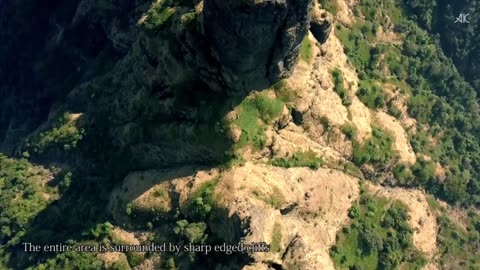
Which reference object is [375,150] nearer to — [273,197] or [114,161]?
[273,197]

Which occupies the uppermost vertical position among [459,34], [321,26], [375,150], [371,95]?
[321,26]

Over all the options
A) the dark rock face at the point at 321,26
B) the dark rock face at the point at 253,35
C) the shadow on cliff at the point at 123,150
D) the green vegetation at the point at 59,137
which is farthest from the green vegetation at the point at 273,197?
the green vegetation at the point at 59,137

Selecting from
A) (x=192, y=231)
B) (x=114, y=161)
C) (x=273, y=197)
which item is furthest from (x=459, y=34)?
(x=114, y=161)

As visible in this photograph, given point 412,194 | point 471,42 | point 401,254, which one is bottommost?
point 401,254

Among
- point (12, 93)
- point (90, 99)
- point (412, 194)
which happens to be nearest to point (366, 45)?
point (412, 194)

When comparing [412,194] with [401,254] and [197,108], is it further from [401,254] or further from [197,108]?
[197,108]

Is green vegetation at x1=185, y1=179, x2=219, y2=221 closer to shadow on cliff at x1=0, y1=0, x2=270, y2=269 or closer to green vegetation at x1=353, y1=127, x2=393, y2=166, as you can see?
shadow on cliff at x1=0, y1=0, x2=270, y2=269

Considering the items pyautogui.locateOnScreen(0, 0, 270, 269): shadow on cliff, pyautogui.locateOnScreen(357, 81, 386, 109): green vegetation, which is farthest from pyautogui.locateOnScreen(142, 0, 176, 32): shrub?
pyautogui.locateOnScreen(357, 81, 386, 109): green vegetation
